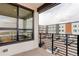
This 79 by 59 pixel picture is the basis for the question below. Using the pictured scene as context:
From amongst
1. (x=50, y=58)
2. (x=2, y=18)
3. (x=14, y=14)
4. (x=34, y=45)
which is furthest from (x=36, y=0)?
(x=34, y=45)

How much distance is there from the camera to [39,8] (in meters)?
4.26

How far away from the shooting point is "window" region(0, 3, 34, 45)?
119 inches

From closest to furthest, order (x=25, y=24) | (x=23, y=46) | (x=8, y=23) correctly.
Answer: (x=8, y=23), (x=23, y=46), (x=25, y=24)

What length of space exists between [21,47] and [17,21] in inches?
39.5

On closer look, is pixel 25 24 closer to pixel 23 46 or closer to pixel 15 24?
pixel 15 24

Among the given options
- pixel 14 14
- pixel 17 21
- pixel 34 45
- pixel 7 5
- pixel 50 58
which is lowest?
pixel 34 45

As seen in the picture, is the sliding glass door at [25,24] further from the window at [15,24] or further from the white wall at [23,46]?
the white wall at [23,46]

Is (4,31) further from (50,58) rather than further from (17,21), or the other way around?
(50,58)

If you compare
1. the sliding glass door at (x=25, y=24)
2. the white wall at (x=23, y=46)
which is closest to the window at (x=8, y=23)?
the white wall at (x=23, y=46)

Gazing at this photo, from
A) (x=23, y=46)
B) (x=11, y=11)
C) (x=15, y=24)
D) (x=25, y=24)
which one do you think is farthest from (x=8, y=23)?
(x=23, y=46)

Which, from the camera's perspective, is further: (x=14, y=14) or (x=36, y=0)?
(x=14, y=14)

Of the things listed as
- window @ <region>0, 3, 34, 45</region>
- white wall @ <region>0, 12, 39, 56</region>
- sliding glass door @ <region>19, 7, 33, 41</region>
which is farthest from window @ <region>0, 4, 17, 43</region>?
sliding glass door @ <region>19, 7, 33, 41</region>

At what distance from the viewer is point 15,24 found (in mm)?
3424

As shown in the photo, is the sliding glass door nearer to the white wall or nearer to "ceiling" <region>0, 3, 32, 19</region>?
"ceiling" <region>0, 3, 32, 19</region>
